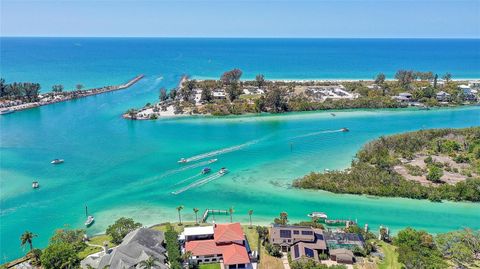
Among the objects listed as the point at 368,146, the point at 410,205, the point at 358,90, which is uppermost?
the point at 358,90

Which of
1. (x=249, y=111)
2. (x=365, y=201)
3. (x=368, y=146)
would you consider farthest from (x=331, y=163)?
(x=249, y=111)

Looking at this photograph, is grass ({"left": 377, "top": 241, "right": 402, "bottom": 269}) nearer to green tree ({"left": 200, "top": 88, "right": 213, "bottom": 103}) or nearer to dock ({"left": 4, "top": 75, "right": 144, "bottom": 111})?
green tree ({"left": 200, "top": 88, "right": 213, "bottom": 103})

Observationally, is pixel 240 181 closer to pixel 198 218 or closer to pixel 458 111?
pixel 198 218

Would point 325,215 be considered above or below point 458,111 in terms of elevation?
below

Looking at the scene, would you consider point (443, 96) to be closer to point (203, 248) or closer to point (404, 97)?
point (404, 97)

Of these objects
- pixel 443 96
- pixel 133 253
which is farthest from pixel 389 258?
pixel 443 96

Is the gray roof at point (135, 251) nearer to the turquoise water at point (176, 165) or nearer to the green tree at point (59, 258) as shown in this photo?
the green tree at point (59, 258)
